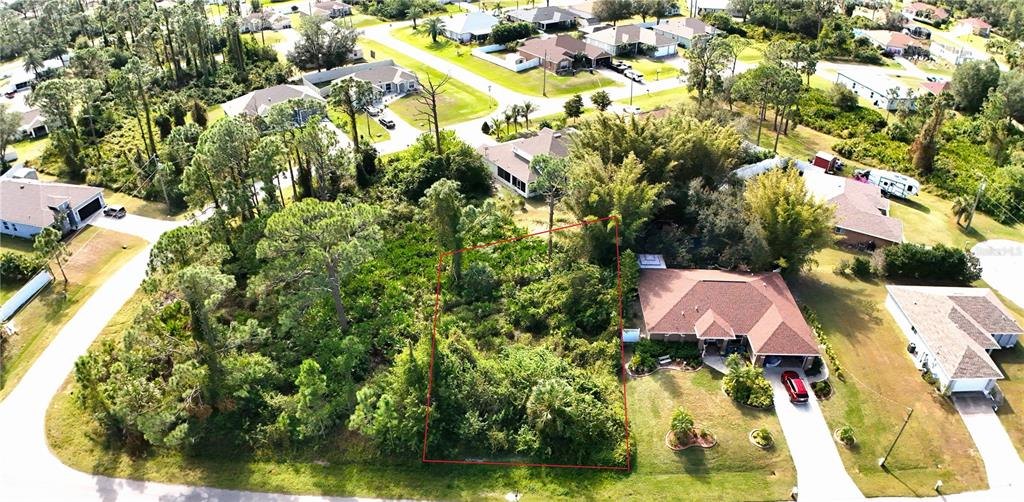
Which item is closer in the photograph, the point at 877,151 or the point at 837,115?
the point at 877,151

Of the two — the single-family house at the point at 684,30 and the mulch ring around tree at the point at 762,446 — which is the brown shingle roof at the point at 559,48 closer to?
the single-family house at the point at 684,30

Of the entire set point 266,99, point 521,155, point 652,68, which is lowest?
point 652,68

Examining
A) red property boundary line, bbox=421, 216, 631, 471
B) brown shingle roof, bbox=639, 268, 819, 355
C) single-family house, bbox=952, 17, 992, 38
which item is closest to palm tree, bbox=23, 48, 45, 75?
red property boundary line, bbox=421, 216, 631, 471

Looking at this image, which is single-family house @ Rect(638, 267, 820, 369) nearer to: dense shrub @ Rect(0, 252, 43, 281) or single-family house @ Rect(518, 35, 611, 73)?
dense shrub @ Rect(0, 252, 43, 281)

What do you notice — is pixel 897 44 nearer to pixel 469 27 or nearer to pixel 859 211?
pixel 859 211

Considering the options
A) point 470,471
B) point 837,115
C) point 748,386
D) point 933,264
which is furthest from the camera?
point 837,115

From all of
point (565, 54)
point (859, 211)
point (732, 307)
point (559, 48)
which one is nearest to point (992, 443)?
point (732, 307)

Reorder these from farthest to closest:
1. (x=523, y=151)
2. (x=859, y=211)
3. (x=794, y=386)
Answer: (x=523, y=151)
(x=859, y=211)
(x=794, y=386)
